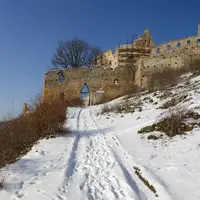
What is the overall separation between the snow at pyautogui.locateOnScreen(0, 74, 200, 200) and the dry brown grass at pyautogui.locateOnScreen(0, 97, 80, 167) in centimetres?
64

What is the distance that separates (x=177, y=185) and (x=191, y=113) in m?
4.20

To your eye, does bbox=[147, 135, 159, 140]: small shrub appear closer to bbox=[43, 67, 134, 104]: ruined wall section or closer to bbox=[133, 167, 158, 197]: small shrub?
bbox=[133, 167, 158, 197]: small shrub

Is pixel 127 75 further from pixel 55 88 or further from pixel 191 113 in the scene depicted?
pixel 191 113

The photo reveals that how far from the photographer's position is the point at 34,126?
8523mm

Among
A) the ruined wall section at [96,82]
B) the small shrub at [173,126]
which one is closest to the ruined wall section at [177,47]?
the ruined wall section at [96,82]

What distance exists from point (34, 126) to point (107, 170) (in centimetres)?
441

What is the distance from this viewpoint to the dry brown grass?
22.9 ft

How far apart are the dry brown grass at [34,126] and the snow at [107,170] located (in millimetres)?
641

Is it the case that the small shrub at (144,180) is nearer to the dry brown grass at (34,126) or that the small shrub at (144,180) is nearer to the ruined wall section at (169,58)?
the dry brown grass at (34,126)

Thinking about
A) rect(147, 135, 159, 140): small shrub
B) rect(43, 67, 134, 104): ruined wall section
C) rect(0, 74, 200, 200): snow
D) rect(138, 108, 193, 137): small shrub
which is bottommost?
rect(0, 74, 200, 200): snow

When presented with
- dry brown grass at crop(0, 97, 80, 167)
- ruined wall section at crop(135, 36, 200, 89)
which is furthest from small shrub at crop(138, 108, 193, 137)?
ruined wall section at crop(135, 36, 200, 89)

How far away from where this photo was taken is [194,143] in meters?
5.80

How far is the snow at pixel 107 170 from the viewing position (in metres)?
3.86

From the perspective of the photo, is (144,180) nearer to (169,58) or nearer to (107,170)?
(107,170)
